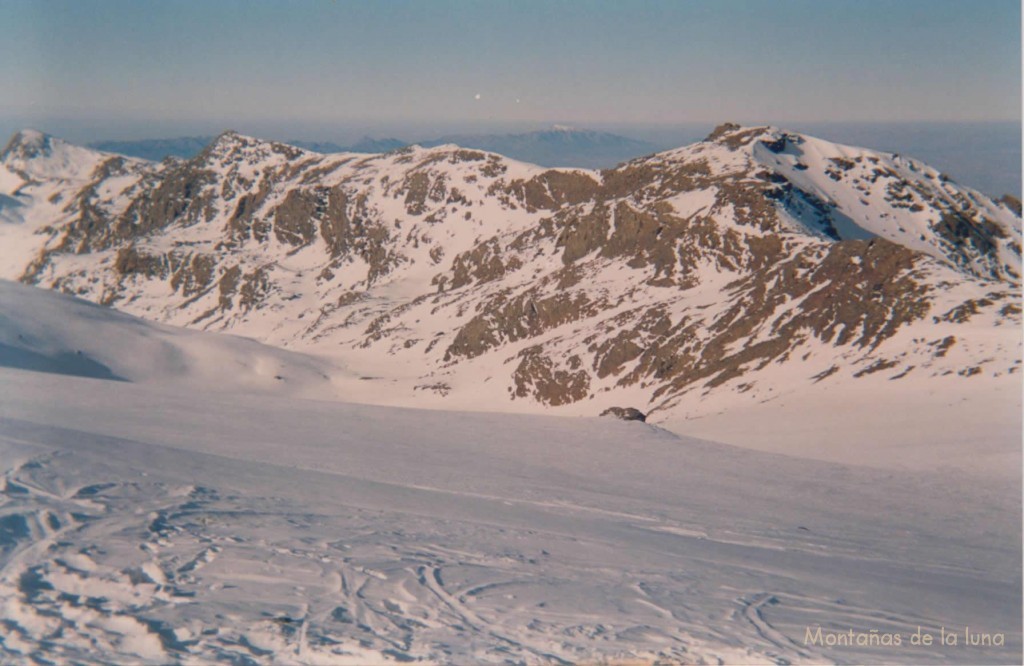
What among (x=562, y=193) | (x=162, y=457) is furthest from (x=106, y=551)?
(x=562, y=193)

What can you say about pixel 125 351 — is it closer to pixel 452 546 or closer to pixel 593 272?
pixel 452 546

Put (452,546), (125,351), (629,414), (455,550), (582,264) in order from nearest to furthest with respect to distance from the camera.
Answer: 1. (455,550)
2. (452,546)
3. (629,414)
4. (125,351)
5. (582,264)

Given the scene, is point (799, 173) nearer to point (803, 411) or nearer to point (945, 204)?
point (945, 204)

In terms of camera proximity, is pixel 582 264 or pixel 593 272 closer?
pixel 593 272

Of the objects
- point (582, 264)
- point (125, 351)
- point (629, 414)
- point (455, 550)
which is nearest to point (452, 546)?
point (455, 550)

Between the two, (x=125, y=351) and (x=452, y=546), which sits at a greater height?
(x=452, y=546)

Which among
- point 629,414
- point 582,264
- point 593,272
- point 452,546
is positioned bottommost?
point 629,414

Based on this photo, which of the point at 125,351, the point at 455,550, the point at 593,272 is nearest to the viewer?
the point at 455,550
